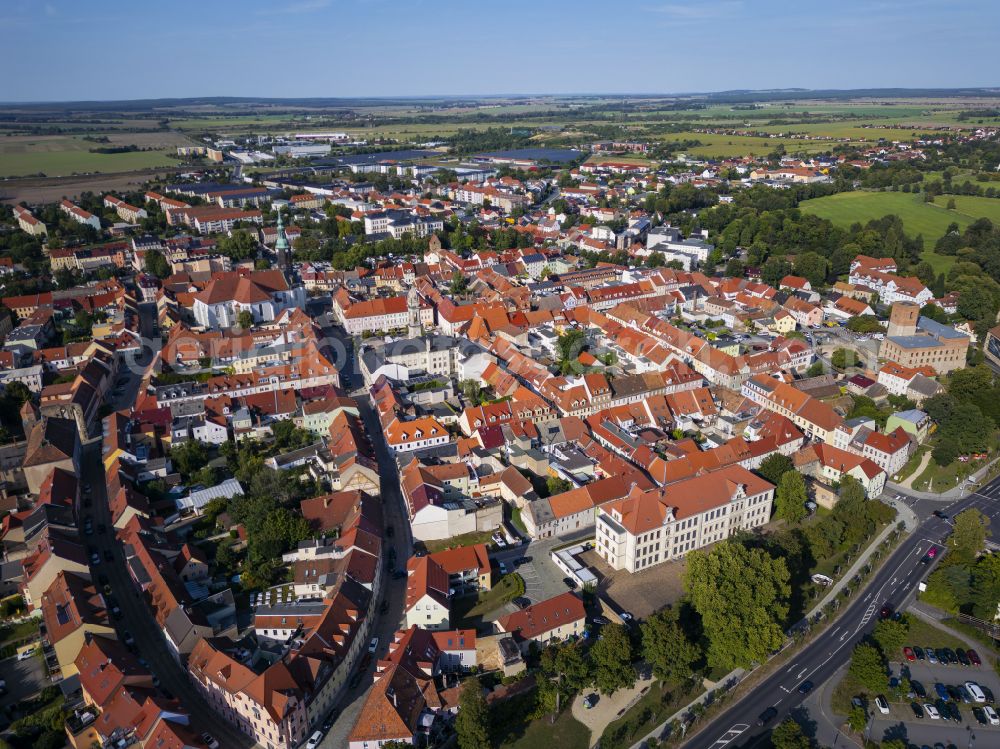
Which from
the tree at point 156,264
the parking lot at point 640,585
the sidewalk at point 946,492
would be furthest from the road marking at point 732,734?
the tree at point 156,264

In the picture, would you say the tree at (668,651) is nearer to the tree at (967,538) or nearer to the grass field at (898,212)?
the tree at (967,538)

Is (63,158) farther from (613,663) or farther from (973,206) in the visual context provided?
(973,206)

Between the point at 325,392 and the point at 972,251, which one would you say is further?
the point at 972,251

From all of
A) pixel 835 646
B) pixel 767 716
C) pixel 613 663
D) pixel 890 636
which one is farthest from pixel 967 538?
pixel 613 663

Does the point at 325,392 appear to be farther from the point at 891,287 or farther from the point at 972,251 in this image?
the point at 972,251

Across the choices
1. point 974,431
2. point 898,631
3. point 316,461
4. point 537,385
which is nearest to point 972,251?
point 974,431
